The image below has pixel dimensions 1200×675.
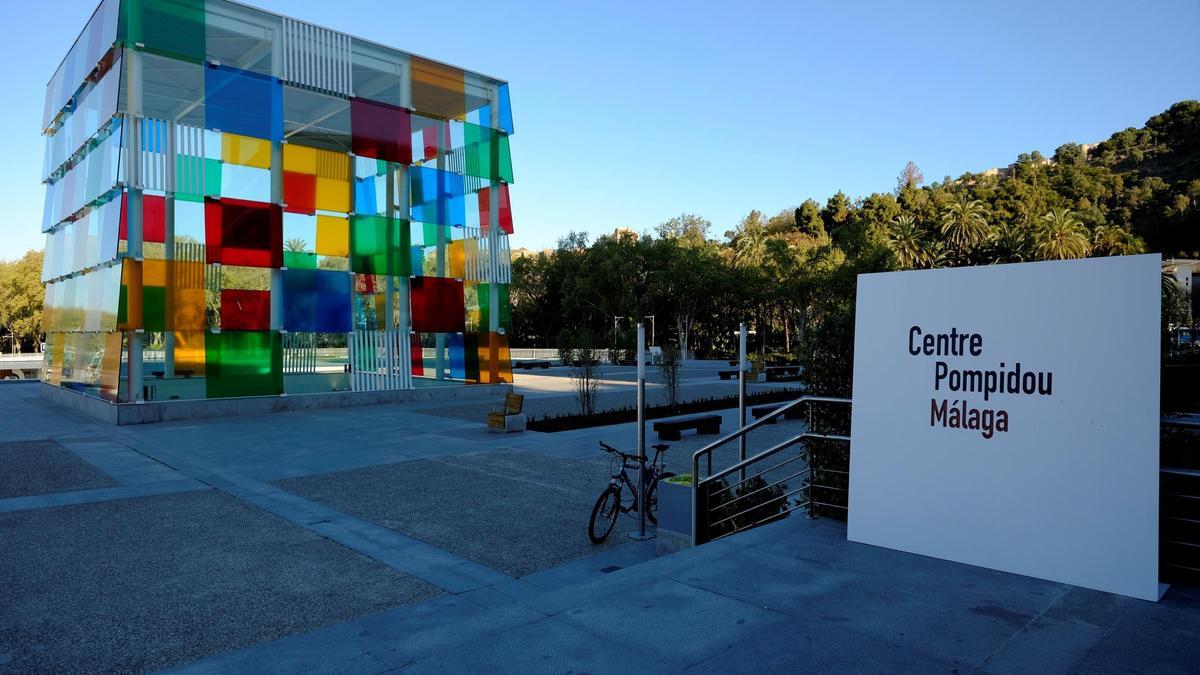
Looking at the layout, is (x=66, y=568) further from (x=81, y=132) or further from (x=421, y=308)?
(x=81, y=132)

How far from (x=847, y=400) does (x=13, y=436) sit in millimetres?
17771

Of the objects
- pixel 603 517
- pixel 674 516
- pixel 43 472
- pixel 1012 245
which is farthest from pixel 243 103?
pixel 1012 245

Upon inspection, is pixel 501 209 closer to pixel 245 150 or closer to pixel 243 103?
pixel 245 150

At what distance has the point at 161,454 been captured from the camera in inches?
537

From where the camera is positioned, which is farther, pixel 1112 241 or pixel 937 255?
pixel 1112 241

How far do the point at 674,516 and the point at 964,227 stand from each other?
212 ft

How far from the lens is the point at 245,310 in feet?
66.6

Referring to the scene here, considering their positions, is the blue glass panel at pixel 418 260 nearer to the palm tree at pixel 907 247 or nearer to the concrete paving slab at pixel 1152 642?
the concrete paving slab at pixel 1152 642

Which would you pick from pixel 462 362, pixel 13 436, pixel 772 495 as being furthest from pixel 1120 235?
pixel 13 436

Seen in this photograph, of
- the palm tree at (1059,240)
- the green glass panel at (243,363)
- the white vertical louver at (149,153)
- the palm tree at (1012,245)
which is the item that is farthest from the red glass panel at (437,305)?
the palm tree at (1059,240)

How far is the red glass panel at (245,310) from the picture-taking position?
1998 centimetres

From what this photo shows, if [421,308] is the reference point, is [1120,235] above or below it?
above

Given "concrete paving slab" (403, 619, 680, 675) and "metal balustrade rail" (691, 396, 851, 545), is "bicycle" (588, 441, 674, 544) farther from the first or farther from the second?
"concrete paving slab" (403, 619, 680, 675)

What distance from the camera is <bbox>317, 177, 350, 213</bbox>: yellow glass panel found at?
2211cm
